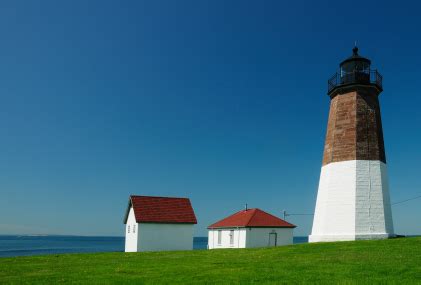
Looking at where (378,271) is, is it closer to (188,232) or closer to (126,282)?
(126,282)

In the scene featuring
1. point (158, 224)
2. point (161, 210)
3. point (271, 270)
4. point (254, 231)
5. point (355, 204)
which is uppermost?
point (355, 204)

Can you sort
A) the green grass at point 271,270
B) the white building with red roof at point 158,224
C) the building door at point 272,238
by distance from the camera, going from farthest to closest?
1. the building door at point 272,238
2. the white building with red roof at point 158,224
3. the green grass at point 271,270

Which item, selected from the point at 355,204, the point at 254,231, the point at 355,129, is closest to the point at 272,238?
the point at 254,231

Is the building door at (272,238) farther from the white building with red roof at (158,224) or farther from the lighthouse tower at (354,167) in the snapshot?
the lighthouse tower at (354,167)

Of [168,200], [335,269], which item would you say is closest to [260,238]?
[168,200]

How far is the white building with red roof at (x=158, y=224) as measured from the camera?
3425 centimetres

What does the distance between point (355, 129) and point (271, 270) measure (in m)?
14.1

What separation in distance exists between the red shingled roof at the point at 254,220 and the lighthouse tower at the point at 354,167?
10004 mm

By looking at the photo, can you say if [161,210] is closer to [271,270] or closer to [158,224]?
[158,224]

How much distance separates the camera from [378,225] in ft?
78.6

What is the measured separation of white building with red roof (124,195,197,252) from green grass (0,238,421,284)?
14.9 metres

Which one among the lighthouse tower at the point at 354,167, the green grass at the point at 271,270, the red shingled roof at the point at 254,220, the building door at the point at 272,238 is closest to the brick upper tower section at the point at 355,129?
the lighthouse tower at the point at 354,167

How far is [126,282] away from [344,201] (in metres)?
15.7

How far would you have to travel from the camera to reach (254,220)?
3628cm
